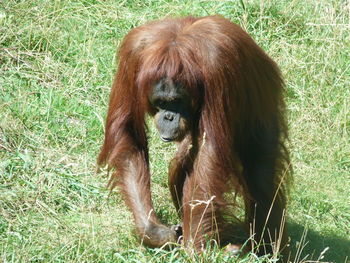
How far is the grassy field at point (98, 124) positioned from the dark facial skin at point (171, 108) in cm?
61

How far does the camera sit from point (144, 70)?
13.5 feet

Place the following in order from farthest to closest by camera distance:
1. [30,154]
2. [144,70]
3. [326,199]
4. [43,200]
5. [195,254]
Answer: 1. [326,199]
2. [30,154]
3. [43,200]
4. [144,70]
5. [195,254]

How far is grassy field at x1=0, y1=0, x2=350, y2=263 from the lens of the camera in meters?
4.29

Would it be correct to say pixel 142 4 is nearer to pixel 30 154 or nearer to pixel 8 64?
pixel 8 64

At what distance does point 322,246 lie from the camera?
497 cm

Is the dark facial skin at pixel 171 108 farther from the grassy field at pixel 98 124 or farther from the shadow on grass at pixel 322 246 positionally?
the shadow on grass at pixel 322 246

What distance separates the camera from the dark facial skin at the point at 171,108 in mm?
4078

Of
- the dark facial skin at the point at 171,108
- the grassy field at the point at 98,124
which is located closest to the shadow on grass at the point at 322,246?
the grassy field at the point at 98,124

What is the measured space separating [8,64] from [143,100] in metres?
2.08

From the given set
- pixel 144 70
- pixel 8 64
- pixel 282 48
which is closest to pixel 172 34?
pixel 144 70

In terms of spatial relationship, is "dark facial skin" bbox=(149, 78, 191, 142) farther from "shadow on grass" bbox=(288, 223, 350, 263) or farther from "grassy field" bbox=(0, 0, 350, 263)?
"shadow on grass" bbox=(288, 223, 350, 263)

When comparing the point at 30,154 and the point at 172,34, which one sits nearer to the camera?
the point at 172,34

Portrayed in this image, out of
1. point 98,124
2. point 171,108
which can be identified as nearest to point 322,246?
point 171,108

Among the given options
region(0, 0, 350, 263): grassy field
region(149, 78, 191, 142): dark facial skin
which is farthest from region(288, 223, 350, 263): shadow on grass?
region(149, 78, 191, 142): dark facial skin
